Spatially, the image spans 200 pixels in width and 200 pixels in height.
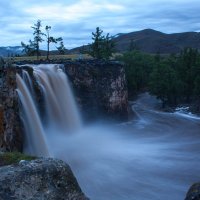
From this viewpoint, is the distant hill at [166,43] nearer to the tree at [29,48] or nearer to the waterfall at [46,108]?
the tree at [29,48]

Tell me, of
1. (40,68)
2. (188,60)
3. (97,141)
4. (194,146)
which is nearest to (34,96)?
(40,68)

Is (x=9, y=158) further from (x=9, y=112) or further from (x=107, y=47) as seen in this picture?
(x=107, y=47)

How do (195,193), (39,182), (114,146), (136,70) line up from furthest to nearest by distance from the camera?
1. (136,70)
2. (114,146)
3. (195,193)
4. (39,182)

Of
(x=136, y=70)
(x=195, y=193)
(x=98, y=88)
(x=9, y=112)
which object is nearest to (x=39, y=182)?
(x=195, y=193)

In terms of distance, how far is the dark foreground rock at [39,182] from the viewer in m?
5.71

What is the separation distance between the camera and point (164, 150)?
1056 inches

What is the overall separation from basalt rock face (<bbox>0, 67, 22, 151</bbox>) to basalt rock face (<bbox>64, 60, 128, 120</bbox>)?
12.6m

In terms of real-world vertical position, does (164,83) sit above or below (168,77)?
below

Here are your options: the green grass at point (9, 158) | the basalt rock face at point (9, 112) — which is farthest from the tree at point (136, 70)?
the green grass at point (9, 158)

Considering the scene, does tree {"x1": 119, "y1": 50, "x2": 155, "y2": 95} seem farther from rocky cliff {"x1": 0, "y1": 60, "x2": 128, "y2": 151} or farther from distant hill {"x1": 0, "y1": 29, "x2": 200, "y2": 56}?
distant hill {"x1": 0, "y1": 29, "x2": 200, "y2": 56}

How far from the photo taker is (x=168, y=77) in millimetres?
45438

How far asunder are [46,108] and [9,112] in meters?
8.79

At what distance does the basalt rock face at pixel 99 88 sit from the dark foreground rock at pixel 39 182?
2665 centimetres

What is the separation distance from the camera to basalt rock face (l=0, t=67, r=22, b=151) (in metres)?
18.2
